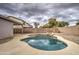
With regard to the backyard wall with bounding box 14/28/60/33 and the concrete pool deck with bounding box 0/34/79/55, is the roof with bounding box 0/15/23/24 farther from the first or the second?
the concrete pool deck with bounding box 0/34/79/55

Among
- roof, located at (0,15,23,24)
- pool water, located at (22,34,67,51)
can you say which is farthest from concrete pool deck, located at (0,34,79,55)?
roof, located at (0,15,23,24)

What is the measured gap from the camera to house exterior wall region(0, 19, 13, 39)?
2.47 meters

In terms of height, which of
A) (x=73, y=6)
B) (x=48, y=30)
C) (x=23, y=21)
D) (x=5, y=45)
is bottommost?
(x=5, y=45)

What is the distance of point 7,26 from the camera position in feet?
8.10

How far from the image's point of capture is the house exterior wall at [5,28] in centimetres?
247

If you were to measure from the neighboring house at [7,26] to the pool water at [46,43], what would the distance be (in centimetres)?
31

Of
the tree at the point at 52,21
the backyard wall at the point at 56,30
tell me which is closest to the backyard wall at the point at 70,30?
the backyard wall at the point at 56,30

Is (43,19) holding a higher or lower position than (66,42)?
higher

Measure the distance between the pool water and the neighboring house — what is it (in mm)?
309

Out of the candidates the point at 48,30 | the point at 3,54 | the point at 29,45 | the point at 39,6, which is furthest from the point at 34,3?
the point at 3,54

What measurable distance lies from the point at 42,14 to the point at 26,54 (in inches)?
27.4

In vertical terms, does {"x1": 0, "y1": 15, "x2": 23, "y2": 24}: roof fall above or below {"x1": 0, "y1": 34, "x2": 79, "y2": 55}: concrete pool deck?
above

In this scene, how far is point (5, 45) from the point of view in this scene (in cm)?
247

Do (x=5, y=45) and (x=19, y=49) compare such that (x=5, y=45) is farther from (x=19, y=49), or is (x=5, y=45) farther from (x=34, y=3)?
(x=34, y=3)
